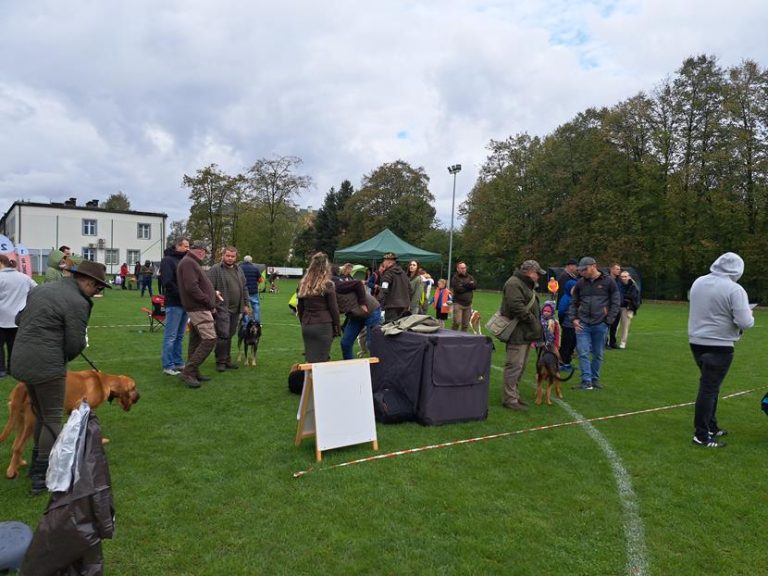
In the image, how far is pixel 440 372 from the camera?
5320mm

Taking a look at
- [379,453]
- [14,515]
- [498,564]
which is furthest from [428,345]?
[14,515]

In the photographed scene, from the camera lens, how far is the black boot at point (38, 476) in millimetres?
3660

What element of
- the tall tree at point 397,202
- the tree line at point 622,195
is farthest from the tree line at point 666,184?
the tall tree at point 397,202

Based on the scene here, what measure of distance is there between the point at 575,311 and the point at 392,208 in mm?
49976

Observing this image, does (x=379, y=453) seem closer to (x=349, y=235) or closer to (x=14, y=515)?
(x=14, y=515)

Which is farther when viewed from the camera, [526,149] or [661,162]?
[526,149]

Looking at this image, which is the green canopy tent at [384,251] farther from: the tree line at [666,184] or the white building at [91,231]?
the white building at [91,231]

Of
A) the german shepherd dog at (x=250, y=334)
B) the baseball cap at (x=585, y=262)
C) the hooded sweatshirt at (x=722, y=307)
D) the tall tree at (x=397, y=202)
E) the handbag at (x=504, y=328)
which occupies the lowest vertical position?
the german shepherd dog at (x=250, y=334)

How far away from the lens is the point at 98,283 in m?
3.50

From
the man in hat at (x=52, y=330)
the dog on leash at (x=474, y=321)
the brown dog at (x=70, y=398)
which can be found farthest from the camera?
the dog on leash at (x=474, y=321)

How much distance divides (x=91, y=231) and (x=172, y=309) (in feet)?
176

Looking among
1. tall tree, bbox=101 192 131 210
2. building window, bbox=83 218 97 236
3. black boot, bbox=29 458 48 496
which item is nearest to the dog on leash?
black boot, bbox=29 458 48 496

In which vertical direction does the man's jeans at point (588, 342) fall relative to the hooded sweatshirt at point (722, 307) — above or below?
below

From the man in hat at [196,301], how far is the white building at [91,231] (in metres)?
49.4
